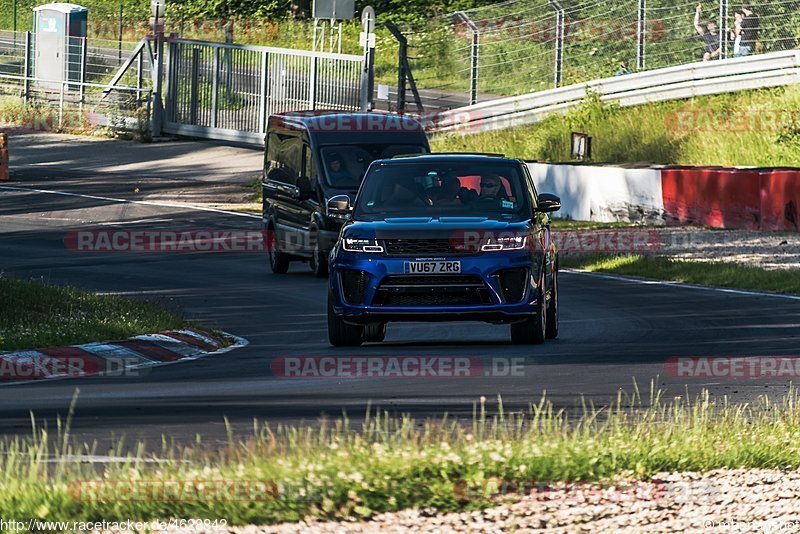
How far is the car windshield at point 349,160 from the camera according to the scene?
21891mm

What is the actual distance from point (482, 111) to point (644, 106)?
4516 millimetres

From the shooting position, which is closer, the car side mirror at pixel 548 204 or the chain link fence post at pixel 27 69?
the car side mirror at pixel 548 204

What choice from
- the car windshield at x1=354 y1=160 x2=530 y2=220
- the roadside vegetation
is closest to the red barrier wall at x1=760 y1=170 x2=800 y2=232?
the roadside vegetation

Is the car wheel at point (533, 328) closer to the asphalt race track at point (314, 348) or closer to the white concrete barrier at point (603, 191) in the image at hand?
the asphalt race track at point (314, 348)

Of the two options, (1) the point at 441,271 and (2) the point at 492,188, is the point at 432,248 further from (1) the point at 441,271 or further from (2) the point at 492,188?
(2) the point at 492,188

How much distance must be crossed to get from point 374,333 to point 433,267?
1.66 m

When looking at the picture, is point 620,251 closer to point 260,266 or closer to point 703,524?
point 260,266

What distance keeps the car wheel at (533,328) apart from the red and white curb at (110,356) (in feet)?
7.89

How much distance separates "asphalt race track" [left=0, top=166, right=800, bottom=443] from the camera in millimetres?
10242

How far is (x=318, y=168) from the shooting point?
864 inches

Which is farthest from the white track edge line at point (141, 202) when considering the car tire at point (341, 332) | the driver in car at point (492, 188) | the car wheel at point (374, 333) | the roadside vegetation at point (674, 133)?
the car tire at point (341, 332)

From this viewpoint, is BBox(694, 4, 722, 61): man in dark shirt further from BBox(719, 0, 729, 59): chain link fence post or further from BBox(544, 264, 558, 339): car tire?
BBox(544, 264, 558, 339): car tire

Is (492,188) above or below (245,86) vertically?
below

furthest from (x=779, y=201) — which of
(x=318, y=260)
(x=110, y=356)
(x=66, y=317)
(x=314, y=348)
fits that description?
(x=110, y=356)
